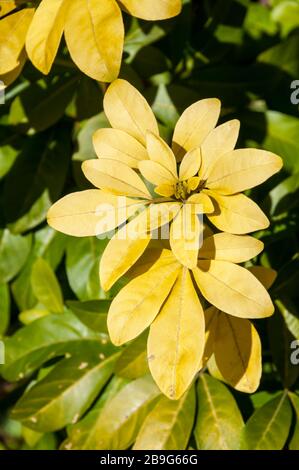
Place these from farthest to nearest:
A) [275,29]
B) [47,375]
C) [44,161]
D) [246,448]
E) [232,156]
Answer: [275,29]
[44,161]
[47,375]
[246,448]
[232,156]

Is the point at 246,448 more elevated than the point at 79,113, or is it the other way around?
the point at 79,113

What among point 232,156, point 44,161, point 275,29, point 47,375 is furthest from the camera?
point 275,29

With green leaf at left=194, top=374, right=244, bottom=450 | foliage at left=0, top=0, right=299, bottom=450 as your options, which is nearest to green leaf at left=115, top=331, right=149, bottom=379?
foliage at left=0, top=0, right=299, bottom=450

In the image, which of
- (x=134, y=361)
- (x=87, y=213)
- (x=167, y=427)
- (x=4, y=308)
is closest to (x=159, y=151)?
(x=87, y=213)

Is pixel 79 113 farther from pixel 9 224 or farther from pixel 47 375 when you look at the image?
pixel 47 375

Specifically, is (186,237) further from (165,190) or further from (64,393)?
(64,393)

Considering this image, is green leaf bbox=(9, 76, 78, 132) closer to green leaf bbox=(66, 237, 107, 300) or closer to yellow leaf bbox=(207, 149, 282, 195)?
green leaf bbox=(66, 237, 107, 300)

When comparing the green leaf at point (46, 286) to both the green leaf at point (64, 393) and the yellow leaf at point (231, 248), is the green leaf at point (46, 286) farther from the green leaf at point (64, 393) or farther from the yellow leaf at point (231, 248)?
the yellow leaf at point (231, 248)
